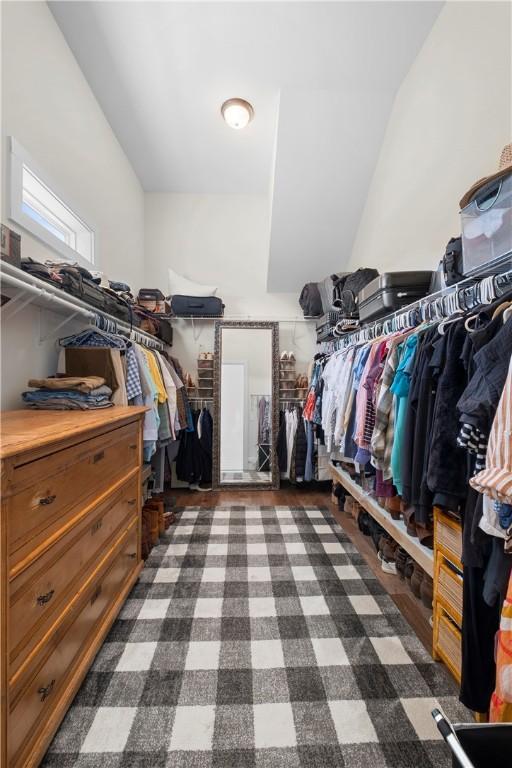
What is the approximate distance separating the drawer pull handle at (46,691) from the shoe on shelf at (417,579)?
1.61 meters

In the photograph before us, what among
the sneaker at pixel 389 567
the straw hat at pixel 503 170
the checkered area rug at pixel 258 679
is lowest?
the checkered area rug at pixel 258 679

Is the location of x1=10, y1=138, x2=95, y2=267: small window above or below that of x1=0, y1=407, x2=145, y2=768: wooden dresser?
above

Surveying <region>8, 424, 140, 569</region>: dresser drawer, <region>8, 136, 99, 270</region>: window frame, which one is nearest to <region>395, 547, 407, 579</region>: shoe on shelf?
<region>8, 424, 140, 569</region>: dresser drawer

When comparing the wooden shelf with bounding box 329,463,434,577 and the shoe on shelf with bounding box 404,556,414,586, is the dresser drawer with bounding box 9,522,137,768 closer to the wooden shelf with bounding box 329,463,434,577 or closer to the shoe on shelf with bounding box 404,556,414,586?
the wooden shelf with bounding box 329,463,434,577

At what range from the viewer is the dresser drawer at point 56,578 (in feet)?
2.67

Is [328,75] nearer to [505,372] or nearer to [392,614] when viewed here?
[505,372]

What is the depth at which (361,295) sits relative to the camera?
218 cm

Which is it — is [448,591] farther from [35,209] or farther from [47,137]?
[47,137]

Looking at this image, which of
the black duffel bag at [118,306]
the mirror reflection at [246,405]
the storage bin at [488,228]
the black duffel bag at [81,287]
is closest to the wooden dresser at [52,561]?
the black duffel bag at [81,287]

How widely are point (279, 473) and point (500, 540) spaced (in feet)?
8.86

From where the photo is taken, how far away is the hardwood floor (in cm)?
155

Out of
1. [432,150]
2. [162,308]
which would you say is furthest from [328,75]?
[162,308]

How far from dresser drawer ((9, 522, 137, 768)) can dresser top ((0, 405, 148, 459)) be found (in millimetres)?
625

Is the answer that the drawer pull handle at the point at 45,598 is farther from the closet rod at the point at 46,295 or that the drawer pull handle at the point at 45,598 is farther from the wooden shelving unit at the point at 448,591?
the wooden shelving unit at the point at 448,591
